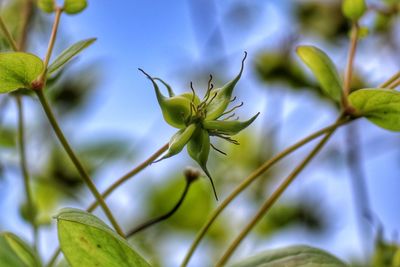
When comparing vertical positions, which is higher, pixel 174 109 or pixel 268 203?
pixel 174 109

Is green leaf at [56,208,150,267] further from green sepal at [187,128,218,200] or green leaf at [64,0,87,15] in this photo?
green leaf at [64,0,87,15]

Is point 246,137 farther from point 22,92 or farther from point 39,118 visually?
point 22,92

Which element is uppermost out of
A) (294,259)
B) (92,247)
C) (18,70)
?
(18,70)

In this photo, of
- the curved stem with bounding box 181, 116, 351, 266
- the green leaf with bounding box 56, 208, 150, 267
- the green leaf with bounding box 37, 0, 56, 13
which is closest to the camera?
the green leaf with bounding box 56, 208, 150, 267

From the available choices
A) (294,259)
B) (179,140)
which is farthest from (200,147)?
(294,259)

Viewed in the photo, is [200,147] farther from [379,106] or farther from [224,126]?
[379,106]

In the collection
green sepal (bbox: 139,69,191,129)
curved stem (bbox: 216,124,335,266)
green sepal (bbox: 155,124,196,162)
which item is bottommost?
curved stem (bbox: 216,124,335,266)

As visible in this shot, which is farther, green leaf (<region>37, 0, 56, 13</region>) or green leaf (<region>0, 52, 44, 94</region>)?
green leaf (<region>37, 0, 56, 13</region>)

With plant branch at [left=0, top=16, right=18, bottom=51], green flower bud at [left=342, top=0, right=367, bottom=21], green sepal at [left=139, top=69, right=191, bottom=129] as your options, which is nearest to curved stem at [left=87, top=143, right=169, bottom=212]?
green sepal at [left=139, top=69, right=191, bottom=129]
